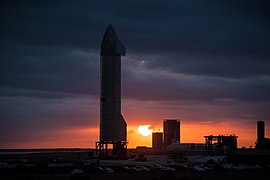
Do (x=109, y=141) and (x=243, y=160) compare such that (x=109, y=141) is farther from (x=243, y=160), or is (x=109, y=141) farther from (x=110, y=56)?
(x=243, y=160)

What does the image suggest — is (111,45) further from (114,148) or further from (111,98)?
(114,148)

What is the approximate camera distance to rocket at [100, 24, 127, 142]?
122 metres

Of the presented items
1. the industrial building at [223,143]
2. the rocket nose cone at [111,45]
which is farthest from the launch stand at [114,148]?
the industrial building at [223,143]

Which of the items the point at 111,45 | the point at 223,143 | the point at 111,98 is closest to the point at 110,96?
the point at 111,98

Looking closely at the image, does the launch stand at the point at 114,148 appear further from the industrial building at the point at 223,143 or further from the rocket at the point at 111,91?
the industrial building at the point at 223,143

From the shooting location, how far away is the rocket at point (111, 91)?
12156 centimetres

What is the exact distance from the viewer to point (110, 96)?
401 ft

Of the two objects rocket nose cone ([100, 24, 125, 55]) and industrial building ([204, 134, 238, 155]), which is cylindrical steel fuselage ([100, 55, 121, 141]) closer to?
rocket nose cone ([100, 24, 125, 55])

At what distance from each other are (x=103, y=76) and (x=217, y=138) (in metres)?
44.7

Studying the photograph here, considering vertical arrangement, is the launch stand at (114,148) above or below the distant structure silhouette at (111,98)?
below

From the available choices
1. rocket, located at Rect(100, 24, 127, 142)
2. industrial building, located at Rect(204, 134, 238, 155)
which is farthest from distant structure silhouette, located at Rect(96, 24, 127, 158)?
industrial building, located at Rect(204, 134, 238, 155)

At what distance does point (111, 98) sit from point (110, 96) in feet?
1.63

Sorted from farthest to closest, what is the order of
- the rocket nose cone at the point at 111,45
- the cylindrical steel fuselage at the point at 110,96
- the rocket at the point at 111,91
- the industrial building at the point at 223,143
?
1. the industrial building at the point at 223,143
2. the rocket nose cone at the point at 111,45
3. the rocket at the point at 111,91
4. the cylindrical steel fuselage at the point at 110,96

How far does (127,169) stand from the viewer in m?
85.2
